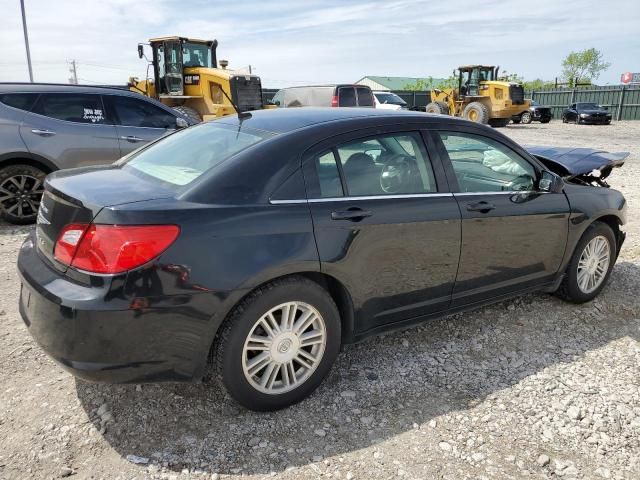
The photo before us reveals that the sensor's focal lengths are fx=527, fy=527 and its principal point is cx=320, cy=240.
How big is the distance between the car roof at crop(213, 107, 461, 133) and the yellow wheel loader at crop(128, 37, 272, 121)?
1161cm

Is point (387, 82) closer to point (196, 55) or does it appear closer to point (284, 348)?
point (196, 55)

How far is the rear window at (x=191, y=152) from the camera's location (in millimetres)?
2867

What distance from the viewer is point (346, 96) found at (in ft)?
63.8

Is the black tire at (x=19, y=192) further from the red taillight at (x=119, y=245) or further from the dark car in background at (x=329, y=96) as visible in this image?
the dark car in background at (x=329, y=96)

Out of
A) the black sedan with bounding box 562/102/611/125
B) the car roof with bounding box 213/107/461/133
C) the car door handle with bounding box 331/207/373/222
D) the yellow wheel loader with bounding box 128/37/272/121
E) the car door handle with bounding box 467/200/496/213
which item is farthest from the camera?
the black sedan with bounding box 562/102/611/125

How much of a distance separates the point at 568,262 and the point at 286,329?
256 centimetres

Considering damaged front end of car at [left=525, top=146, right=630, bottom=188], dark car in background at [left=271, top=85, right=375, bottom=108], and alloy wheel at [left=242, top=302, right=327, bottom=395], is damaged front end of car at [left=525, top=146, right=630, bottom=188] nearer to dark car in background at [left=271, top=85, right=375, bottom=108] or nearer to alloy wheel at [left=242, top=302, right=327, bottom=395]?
alloy wheel at [left=242, top=302, right=327, bottom=395]

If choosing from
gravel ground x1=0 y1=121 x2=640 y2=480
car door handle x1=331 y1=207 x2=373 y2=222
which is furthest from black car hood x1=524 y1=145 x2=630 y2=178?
car door handle x1=331 y1=207 x2=373 y2=222

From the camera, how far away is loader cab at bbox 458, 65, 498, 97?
26.6 m

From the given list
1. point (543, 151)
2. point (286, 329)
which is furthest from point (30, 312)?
point (543, 151)

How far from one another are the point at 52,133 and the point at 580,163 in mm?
6060

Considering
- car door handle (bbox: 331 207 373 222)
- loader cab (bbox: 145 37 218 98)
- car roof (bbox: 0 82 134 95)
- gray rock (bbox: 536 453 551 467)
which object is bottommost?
gray rock (bbox: 536 453 551 467)

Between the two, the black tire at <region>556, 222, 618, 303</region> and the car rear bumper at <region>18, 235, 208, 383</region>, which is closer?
the car rear bumper at <region>18, 235, 208, 383</region>

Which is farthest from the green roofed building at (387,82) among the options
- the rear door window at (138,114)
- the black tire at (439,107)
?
the rear door window at (138,114)
